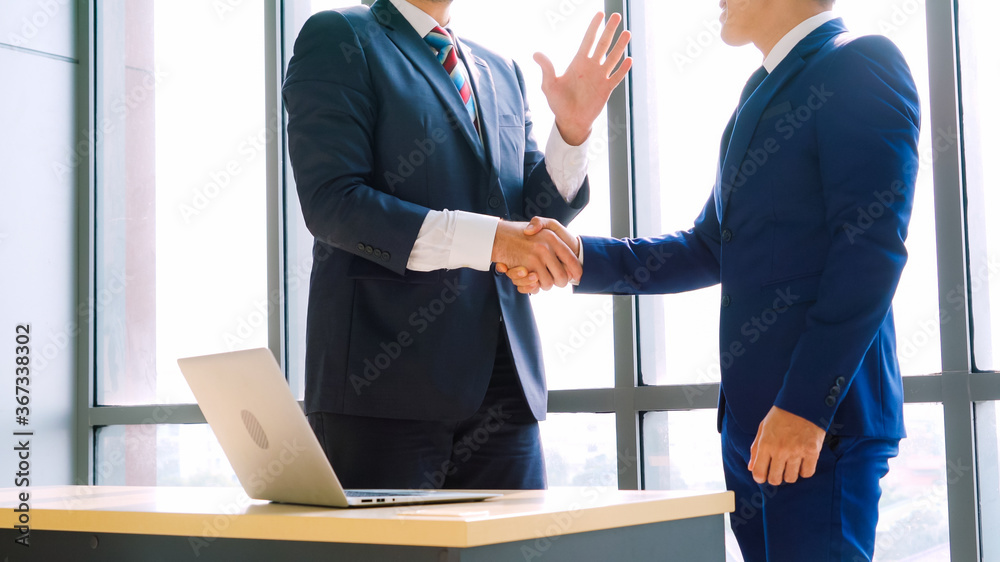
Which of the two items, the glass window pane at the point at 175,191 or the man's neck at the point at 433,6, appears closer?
the man's neck at the point at 433,6

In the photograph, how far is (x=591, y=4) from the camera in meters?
3.06

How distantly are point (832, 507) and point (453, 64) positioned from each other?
1.16 meters

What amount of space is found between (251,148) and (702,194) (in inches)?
75.8

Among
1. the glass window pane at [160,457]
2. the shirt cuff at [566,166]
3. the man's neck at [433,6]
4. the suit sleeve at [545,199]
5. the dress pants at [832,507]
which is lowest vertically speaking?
the glass window pane at [160,457]

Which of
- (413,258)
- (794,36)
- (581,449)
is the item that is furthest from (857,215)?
(581,449)

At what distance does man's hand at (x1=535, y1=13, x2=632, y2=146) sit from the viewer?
2.08 m

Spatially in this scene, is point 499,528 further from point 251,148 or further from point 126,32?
point 126,32

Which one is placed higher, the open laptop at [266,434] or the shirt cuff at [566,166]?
the shirt cuff at [566,166]

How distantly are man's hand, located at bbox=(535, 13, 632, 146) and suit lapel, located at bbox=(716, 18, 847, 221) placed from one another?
0.45 m

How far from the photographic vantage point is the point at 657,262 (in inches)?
78.5

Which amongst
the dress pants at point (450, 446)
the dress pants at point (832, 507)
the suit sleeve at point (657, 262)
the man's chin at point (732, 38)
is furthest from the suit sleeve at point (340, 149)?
the dress pants at point (832, 507)

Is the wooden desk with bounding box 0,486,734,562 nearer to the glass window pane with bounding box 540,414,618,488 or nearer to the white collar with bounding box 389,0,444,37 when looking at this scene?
the white collar with bounding box 389,0,444,37

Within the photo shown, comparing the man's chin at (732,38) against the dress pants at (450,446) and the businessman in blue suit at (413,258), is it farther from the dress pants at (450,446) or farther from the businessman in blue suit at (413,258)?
the dress pants at (450,446)

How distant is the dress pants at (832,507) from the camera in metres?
1.43
